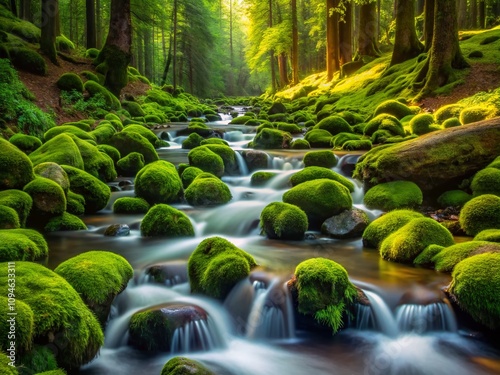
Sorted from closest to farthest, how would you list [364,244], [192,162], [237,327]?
1. [237,327]
2. [364,244]
3. [192,162]

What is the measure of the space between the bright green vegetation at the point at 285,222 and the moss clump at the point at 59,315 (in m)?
3.91

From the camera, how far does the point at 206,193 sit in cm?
940

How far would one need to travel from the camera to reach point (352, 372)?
13.3 ft

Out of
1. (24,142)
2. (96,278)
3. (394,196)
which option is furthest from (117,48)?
(96,278)

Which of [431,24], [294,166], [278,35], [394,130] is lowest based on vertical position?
[294,166]

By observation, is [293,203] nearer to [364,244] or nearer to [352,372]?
[364,244]

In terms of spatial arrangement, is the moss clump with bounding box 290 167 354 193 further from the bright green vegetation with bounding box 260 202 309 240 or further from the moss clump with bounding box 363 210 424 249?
the moss clump with bounding box 363 210 424 249

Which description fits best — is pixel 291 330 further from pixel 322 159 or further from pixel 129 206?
pixel 322 159

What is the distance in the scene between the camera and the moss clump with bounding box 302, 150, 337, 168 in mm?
10977

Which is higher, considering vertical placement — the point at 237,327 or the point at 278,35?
the point at 278,35

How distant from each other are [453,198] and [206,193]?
508cm

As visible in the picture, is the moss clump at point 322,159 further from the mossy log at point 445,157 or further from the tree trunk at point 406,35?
the tree trunk at point 406,35

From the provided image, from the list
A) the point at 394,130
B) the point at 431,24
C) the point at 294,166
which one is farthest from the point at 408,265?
the point at 431,24

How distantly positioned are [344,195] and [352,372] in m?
4.10
